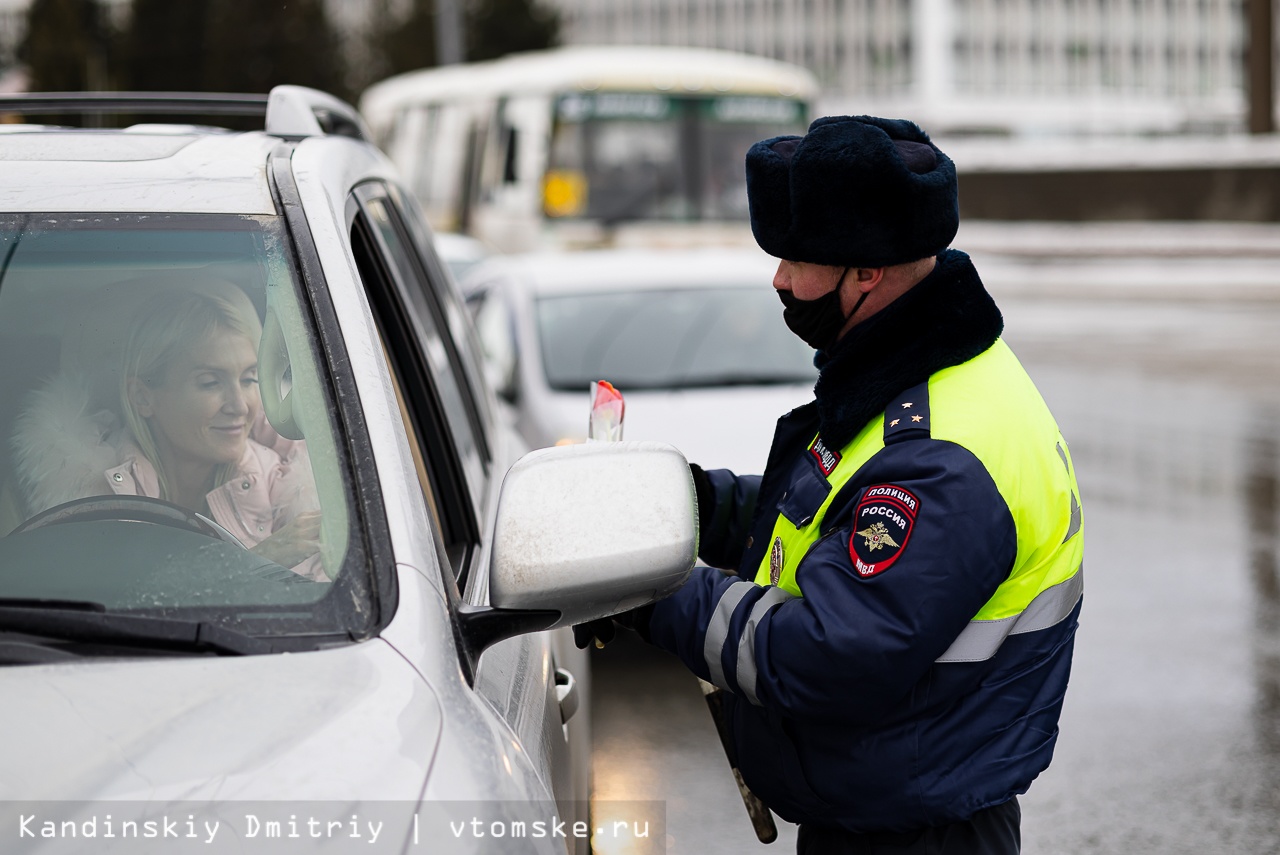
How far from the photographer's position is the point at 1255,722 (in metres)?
5.23

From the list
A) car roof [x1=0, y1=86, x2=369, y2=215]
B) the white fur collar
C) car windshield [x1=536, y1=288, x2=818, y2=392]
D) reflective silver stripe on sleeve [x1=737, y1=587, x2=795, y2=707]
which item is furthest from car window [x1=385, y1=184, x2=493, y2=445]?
car windshield [x1=536, y1=288, x2=818, y2=392]

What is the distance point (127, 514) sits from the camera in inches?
80.7

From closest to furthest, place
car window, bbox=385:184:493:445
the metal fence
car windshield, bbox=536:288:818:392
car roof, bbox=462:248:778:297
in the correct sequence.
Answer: car window, bbox=385:184:493:445, car windshield, bbox=536:288:818:392, car roof, bbox=462:248:778:297, the metal fence

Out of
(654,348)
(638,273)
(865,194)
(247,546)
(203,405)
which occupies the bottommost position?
(654,348)

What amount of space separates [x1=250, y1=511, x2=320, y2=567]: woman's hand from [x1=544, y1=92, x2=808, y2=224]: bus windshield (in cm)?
1594

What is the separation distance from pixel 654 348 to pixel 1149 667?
2808 millimetres

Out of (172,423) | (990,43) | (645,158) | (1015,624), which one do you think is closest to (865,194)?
(1015,624)

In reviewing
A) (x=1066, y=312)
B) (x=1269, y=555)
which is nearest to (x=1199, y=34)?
(x=1066, y=312)

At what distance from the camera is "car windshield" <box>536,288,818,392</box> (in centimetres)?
723

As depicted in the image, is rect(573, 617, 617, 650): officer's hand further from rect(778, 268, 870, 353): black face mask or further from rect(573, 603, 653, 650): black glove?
rect(778, 268, 870, 353): black face mask

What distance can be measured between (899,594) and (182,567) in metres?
0.91

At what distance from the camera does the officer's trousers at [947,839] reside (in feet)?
7.04

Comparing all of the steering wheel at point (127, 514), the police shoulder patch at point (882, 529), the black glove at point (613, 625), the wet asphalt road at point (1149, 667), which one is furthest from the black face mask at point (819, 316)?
the wet asphalt road at point (1149, 667)

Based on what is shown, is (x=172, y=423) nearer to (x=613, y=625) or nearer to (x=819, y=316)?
(x=613, y=625)
